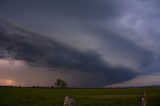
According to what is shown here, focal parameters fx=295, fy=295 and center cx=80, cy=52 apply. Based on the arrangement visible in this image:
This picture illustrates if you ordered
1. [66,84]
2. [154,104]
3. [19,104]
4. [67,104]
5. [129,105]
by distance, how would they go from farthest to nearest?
[66,84], [19,104], [129,105], [154,104], [67,104]

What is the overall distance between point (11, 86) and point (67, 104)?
4975 inches

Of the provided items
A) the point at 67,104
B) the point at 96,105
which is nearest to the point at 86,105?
the point at 96,105

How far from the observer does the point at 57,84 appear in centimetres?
15638

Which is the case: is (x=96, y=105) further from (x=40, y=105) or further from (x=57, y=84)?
(x=57, y=84)

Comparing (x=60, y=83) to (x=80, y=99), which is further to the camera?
(x=60, y=83)

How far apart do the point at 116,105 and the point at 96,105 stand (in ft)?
13.1

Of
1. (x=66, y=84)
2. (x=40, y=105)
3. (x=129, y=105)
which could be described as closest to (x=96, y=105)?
(x=129, y=105)

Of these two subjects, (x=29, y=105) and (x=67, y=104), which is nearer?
(x=67, y=104)

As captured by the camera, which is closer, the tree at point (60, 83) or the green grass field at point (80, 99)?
the green grass field at point (80, 99)

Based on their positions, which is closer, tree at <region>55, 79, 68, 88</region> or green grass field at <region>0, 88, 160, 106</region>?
green grass field at <region>0, 88, 160, 106</region>

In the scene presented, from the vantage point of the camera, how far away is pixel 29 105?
58.2m

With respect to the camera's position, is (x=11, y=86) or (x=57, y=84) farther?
(x=57, y=84)

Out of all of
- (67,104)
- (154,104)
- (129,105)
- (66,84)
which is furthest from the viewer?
(66,84)

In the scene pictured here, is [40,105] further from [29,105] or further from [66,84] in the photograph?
[66,84]
